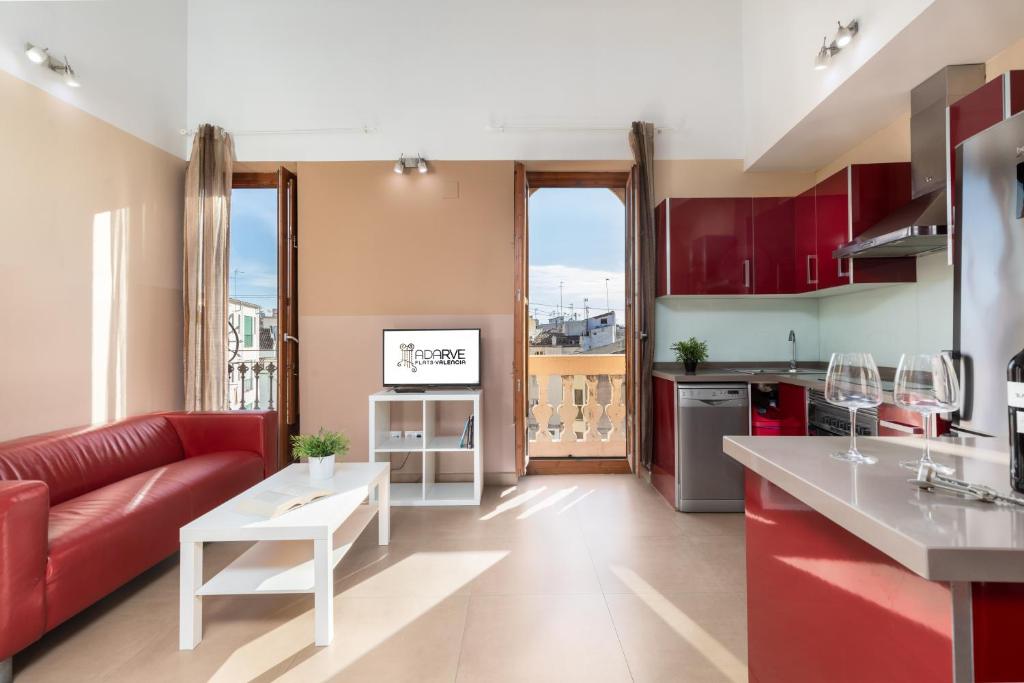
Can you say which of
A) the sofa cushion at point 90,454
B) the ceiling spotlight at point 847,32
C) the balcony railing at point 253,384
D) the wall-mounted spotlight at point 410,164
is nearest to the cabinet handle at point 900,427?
the ceiling spotlight at point 847,32

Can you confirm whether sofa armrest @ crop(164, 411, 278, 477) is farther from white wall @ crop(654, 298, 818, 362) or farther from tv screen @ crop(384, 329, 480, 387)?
white wall @ crop(654, 298, 818, 362)

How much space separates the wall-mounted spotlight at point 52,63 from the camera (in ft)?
8.43

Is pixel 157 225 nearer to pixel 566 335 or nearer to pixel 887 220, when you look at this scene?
pixel 566 335

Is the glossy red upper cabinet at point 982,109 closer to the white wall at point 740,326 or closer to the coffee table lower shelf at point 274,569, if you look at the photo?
the white wall at point 740,326

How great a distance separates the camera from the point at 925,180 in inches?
99.9

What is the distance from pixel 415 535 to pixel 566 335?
89.6 inches

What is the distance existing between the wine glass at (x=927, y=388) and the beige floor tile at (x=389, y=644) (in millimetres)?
1512

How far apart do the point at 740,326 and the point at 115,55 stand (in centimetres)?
482

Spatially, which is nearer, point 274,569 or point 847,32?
point 274,569

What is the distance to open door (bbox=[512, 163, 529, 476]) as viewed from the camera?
→ 3621 mm

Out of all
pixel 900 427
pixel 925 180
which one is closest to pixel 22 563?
pixel 900 427

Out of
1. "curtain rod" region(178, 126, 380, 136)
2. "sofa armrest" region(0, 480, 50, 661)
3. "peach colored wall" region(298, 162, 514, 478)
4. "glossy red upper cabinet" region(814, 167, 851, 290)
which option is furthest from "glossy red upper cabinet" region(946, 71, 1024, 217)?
"sofa armrest" region(0, 480, 50, 661)

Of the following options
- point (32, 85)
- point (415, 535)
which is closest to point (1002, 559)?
point (415, 535)

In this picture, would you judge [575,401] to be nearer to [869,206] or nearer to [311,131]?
[869,206]
